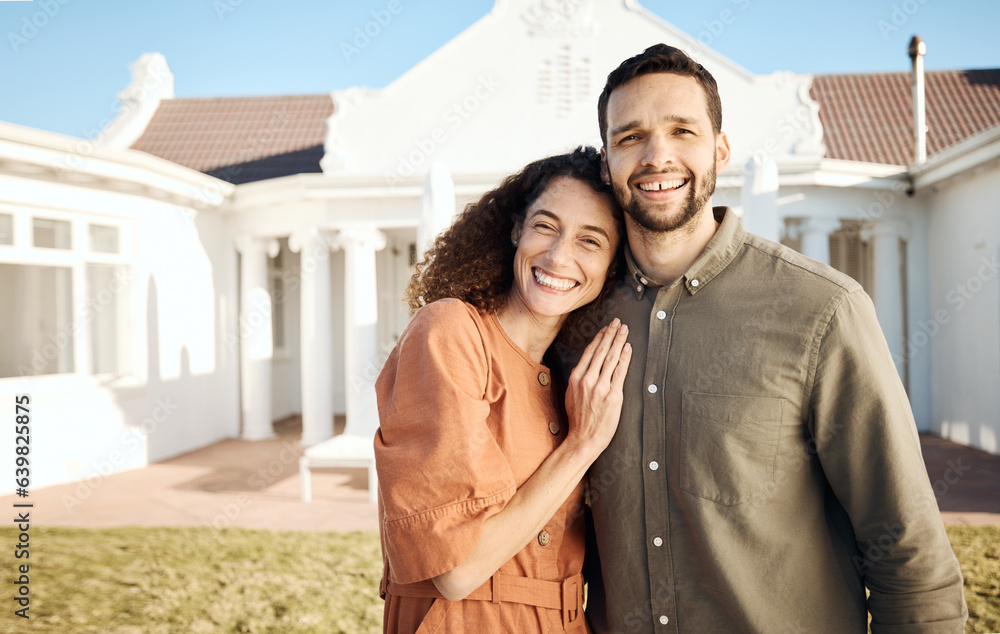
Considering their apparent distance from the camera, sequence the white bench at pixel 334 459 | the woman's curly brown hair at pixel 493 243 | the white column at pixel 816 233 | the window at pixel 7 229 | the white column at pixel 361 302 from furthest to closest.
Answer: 1. the white column at pixel 361 302
2. the white column at pixel 816 233
3. the window at pixel 7 229
4. the white bench at pixel 334 459
5. the woman's curly brown hair at pixel 493 243

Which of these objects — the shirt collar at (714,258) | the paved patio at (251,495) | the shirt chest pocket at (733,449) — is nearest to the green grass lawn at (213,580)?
the paved patio at (251,495)

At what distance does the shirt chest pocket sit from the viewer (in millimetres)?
1664

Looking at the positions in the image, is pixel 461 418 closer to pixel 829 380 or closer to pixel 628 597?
pixel 628 597

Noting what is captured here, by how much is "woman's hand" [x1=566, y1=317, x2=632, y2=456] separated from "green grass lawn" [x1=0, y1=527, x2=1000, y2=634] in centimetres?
304

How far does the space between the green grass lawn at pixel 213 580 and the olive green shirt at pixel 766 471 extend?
2983 millimetres

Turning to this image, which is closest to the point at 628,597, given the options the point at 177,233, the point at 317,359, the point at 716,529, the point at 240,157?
the point at 716,529

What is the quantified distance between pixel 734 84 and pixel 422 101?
4.76m

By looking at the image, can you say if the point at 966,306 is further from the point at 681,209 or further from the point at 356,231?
the point at 681,209

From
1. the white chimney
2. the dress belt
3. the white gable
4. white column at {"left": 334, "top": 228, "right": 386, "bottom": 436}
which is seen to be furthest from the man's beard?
the white chimney

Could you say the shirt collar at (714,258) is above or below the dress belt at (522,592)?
above

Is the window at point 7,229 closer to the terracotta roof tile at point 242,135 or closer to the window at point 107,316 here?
the window at point 107,316

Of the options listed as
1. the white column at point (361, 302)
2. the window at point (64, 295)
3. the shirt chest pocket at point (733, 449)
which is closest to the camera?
the shirt chest pocket at point (733, 449)

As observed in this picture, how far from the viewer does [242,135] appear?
13734 mm

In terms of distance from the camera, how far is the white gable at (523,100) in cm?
951
